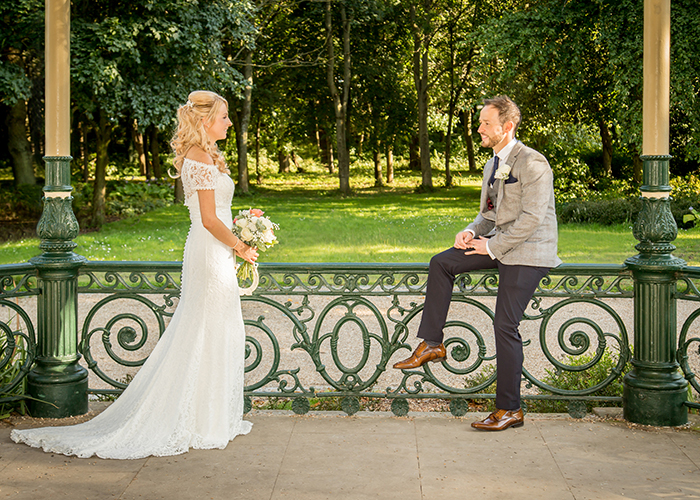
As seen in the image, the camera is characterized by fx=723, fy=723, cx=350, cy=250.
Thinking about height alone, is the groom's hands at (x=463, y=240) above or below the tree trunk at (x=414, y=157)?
below

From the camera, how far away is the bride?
14.6 ft

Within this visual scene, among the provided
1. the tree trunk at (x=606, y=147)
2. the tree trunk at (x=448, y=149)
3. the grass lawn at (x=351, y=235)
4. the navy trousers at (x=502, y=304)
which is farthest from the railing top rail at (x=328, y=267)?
the tree trunk at (x=448, y=149)

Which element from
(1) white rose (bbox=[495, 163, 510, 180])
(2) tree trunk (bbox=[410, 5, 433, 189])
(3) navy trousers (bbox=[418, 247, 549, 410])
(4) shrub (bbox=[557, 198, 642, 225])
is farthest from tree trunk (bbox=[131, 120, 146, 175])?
(1) white rose (bbox=[495, 163, 510, 180])

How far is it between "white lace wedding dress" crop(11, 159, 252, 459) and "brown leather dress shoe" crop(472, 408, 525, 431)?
60.5 inches

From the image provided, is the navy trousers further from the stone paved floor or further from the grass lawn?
the grass lawn

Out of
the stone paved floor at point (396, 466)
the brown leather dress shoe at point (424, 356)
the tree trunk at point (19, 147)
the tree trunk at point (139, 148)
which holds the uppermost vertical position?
the tree trunk at point (139, 148)

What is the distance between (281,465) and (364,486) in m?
0.56

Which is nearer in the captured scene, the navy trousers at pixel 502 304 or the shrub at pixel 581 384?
the navy trousers at pixel 502 304

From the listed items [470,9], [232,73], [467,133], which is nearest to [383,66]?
[470,9]

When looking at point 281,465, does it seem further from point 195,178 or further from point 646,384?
point 646,384

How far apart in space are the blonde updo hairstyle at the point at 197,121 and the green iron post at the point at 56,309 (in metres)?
0.99

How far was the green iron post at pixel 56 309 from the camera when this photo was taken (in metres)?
4.98

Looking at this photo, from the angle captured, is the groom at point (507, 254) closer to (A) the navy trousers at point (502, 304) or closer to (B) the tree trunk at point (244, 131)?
(A) the navy trousers at point (502, 304)

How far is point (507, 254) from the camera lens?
4660mm
